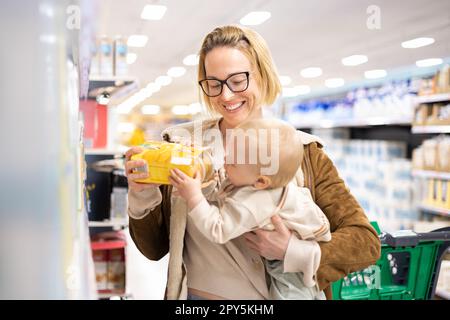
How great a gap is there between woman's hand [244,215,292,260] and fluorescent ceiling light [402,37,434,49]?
77.4 inches

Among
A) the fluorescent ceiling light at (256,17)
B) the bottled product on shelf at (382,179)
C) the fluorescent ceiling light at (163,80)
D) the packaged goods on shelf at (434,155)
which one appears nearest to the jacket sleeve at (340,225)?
the fluorescent ceiling light at (256,17)

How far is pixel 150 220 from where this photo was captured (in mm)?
941

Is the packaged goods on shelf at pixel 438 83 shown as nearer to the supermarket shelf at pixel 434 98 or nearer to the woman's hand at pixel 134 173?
the supermarket shelf at pixel 434 98

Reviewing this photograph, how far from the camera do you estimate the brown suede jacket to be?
0.90 m

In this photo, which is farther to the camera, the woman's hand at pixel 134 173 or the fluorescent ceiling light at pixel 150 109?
the fluorescent ceiling light at pixel 150 109

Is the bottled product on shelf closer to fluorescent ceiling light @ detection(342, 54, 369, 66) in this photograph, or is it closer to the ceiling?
fluorescent ceiling light @ detection(342, 54, 369, 66)

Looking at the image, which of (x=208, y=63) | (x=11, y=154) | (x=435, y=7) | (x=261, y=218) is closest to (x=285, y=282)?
(x=261, y=218)

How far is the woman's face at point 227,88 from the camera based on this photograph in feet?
2.87

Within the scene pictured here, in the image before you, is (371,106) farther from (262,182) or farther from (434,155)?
(262,182)

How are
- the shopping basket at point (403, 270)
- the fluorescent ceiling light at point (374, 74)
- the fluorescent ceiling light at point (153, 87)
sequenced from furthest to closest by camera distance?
1. the fluorescent ceiling light at point (374, 74)
2. the fluorescent ceiling light at point (153, 87)
3. the shopping basket at point (403, 270)

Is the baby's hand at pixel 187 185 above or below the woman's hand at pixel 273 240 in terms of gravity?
above

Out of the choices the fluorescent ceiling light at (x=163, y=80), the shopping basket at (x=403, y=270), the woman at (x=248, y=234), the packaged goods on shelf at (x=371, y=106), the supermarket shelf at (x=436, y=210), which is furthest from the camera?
the packaged goods on shelf at (x=371, y=106)

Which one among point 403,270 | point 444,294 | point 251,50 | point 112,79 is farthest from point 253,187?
point 444,294
